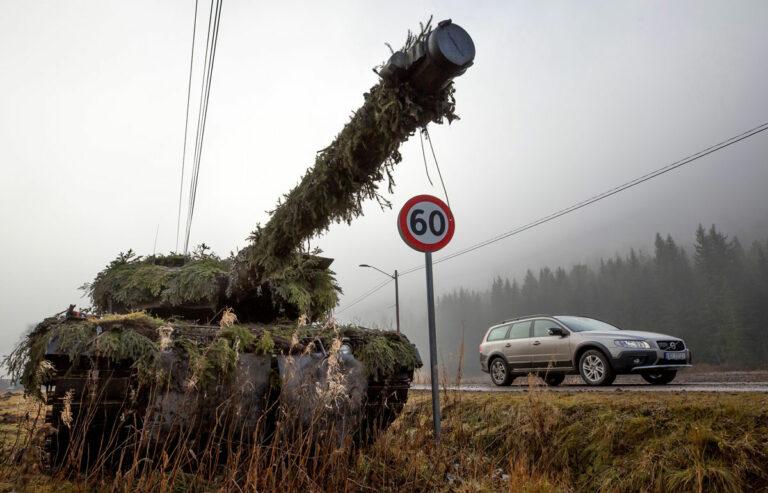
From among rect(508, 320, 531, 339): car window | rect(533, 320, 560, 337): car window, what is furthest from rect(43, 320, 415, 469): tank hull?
rect(508, 320, 531, 339): car window

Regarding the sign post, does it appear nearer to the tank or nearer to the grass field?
the tank

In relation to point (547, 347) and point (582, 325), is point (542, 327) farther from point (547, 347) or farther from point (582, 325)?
point (582, 325)

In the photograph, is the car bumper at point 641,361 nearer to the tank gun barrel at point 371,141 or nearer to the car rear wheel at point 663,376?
the car rear wheel at point 663,376

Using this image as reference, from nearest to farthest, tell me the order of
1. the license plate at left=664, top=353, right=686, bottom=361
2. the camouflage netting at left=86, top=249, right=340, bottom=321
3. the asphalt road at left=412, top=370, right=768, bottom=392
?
1. the camouflage netting at left=86, top=249, right=340, bottom=321
2. the asphalt road at left=412, top=370, right=768, bottom=392
3. the license plate at left=664, top=353, right=686, bottom=361

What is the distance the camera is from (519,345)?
10.4 metres

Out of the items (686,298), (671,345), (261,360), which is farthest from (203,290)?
(686,298)

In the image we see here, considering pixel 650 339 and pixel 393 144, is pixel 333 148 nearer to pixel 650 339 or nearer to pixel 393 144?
pixel 393 144

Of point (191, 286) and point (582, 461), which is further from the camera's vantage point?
point (191, 286)

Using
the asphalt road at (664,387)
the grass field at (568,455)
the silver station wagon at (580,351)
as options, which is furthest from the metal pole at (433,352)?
the silver station wagon at (580,351)

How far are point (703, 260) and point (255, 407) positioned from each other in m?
65.2

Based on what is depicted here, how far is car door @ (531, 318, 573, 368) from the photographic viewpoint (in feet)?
31.0

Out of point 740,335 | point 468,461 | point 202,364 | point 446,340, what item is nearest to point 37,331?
point 202,364

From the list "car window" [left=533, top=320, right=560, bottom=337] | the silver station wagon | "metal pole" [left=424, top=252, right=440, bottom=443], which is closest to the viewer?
"metal pole" [left=424, top=252, right=440, bottom=443]

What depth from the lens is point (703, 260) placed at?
57.9m
